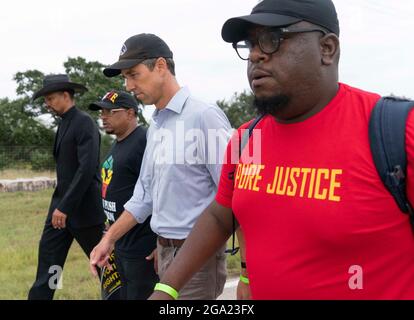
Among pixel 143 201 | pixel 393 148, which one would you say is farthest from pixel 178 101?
pixel 393 148

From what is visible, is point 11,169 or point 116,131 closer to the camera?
point 116,131

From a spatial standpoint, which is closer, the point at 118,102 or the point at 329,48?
the point at 329,48

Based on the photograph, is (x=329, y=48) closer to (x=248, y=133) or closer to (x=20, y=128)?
(x=248, y=133)

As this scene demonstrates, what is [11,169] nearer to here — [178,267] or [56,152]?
[56,152]

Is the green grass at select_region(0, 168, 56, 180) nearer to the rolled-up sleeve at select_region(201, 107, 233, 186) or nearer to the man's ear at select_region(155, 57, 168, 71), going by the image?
the man's ear at select_region(155, 57, 168, 71)

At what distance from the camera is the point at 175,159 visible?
123 inches

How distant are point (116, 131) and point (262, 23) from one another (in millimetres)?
2751

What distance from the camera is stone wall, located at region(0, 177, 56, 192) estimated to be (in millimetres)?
15297

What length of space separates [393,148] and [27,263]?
5793 millimetres

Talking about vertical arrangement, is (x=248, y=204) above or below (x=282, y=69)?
below

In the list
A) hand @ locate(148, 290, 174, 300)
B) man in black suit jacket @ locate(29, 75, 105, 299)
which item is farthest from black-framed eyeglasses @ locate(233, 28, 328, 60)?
man in black suit jacket @ locate(29, 75, 105, 299)

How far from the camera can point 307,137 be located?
5.90 ft
